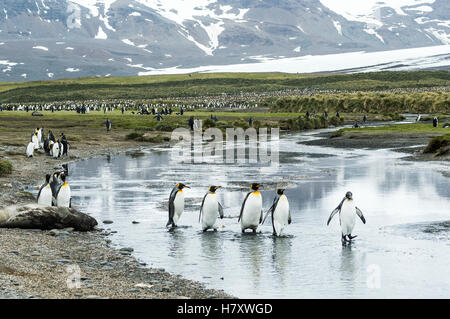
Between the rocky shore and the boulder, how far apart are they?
0.20 meters

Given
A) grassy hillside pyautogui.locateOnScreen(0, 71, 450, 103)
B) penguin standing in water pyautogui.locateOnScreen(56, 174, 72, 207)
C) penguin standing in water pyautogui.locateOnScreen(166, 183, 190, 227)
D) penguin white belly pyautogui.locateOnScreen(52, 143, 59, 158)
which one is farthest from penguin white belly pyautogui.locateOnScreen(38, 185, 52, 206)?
grassy hillside pyautogui.locateOnScreen(0, 71, 450, 103)

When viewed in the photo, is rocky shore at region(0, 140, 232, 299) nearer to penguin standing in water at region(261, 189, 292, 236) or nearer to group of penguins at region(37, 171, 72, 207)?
group of penguins at region(37, 171, 72, 207)

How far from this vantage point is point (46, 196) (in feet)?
44.5

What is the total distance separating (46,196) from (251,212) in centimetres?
418

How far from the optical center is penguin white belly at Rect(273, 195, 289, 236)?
12148mm

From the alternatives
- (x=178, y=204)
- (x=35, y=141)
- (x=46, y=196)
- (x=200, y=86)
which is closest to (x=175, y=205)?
(x=178, y=204)

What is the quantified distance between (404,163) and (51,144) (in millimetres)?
13707

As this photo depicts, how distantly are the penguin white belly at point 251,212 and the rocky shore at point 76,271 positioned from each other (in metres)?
2.40

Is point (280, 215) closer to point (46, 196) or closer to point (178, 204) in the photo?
point (178, 204)

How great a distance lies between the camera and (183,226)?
1333 centimetres

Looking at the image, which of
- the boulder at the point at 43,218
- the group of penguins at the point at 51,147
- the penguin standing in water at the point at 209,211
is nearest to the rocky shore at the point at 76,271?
the boulder at the point at 43,218

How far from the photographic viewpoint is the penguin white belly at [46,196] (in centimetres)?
1352
